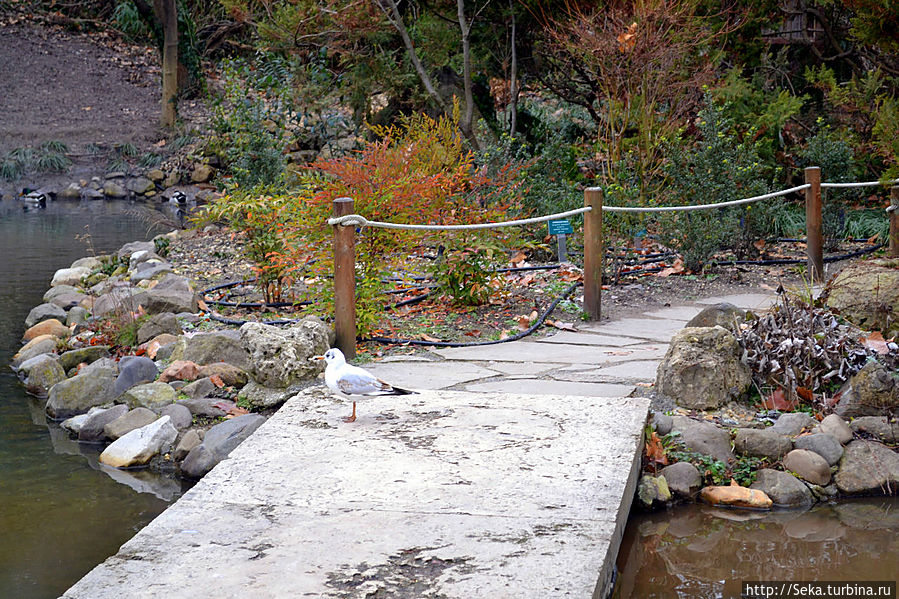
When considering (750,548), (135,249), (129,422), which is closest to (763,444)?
(750,548)

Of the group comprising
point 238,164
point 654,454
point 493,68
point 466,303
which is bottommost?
point 654,454

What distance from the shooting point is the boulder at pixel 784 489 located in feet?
15.0

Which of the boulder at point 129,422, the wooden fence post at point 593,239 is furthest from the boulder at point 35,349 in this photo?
the wooden fence post at point 593,239

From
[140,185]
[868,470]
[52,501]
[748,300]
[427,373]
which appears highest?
[140,185]

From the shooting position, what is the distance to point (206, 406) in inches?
231

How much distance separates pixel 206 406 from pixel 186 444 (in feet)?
1.21

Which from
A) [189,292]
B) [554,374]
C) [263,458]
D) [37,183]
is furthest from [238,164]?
[37,183]

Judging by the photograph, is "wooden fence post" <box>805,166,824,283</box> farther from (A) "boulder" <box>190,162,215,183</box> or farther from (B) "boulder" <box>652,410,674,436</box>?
(A) "boulder" <box>190,162,215,183</box>

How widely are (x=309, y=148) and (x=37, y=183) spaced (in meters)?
7.58

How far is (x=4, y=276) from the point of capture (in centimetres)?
1208

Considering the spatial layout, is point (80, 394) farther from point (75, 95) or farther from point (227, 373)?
point (75, 95)

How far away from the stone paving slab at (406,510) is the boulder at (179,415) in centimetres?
116

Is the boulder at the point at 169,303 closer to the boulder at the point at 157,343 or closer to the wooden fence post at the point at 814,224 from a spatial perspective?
the boulder at the point at 157,343

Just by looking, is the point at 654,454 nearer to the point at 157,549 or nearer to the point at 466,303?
the point at 157,549
